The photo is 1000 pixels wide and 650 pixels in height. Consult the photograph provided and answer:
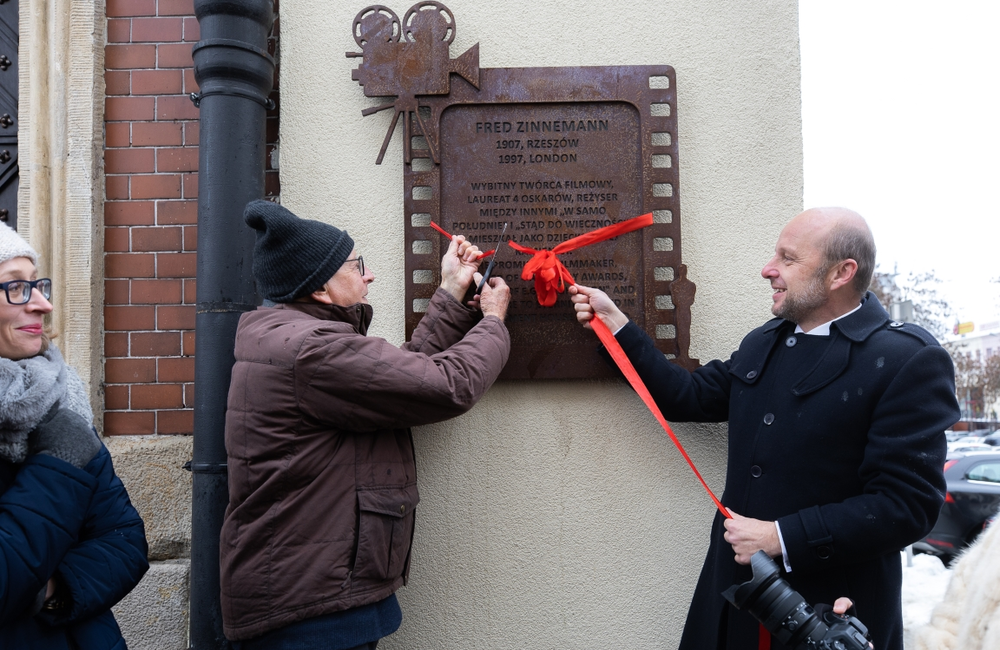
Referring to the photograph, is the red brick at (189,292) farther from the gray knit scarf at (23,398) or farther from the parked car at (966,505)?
the parked car at (966,505)

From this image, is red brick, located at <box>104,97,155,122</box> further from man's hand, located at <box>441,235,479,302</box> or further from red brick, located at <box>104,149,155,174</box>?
man's hand, located at <box>441,235,479,302</box>

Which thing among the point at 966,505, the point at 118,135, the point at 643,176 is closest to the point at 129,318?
the point at 118,135

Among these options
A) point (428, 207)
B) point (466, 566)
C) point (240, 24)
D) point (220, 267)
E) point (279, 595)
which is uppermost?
point (240, 24)

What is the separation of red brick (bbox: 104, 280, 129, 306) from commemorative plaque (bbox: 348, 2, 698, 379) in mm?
1188

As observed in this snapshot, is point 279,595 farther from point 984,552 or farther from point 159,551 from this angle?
point 984,552

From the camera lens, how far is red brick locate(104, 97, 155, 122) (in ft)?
9.49

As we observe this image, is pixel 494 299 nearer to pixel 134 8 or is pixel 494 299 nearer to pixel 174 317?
pixel 174 317

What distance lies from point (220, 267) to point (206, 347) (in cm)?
28

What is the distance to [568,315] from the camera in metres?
2.60

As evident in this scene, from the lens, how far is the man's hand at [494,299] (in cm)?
239

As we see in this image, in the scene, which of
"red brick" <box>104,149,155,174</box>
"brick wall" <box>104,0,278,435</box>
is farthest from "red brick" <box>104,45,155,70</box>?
"red brick" <box>104,149,155,174</box>

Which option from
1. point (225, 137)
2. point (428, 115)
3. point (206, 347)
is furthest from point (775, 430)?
point (225, 137)

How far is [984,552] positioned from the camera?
58.1 inches

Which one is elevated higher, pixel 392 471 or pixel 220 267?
pixel 220 267
